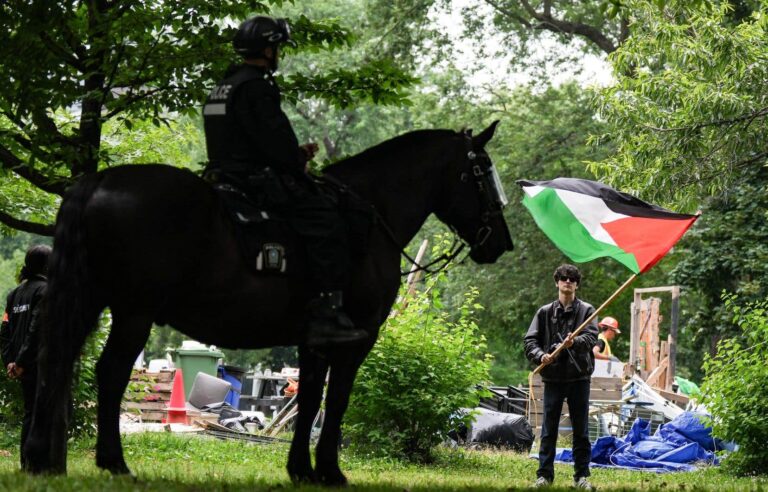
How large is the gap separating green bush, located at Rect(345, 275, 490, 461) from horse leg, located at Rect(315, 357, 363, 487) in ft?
24.7

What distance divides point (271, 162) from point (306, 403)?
5.94 ft

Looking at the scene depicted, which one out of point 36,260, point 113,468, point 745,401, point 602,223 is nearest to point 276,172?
point 113,468

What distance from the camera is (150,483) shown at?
647cm

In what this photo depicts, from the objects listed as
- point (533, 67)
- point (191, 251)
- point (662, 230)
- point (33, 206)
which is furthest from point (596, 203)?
point (533, 67)

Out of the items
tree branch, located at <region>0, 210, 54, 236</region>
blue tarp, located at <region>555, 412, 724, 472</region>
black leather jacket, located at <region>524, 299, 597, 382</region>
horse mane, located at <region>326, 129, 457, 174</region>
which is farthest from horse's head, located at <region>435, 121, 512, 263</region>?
blue tarp, located at <region>555, 412, 724, 472</region>

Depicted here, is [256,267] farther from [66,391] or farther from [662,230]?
[662,230]

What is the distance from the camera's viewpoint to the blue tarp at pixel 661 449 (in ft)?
55.4

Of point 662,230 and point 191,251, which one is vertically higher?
point 662,230

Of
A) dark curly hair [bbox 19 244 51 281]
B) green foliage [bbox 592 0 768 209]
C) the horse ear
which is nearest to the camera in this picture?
the horse ear

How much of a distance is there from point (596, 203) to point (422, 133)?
514 cm

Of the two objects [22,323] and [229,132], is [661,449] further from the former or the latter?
[229,132]

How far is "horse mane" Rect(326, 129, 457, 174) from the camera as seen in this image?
314 inches

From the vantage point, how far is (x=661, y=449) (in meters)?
17.5

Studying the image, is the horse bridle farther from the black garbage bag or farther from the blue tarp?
the black garbage bag
